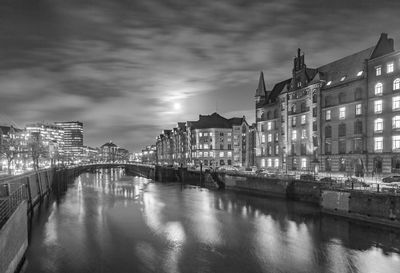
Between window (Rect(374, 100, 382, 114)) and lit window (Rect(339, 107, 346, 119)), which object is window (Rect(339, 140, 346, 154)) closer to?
lit window (Rect(339, 107, 346, 119))

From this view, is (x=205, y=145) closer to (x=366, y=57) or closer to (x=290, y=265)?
(x=366, y=57)

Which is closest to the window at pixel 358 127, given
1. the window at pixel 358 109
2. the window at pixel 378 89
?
the window at pixel 358 109

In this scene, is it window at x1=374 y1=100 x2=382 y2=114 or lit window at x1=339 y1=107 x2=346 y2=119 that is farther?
lit window at x1=339 y1=107 x2=346 y2=119

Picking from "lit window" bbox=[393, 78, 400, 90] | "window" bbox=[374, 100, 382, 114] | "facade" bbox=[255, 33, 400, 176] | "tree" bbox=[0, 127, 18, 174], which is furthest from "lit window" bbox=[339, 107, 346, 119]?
"tree" bbox=[0, 127, 18, 174]

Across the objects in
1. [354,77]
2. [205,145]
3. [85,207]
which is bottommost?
[85,207]

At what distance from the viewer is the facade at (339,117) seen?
6712cm

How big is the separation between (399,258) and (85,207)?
52304 mm

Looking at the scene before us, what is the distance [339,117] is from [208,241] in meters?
50.4

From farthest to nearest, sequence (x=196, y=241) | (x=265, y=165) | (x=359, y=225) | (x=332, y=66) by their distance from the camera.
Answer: (x=265, y=165)
(x=332, y=66)
(x=359, y=225)
(x=196, y=241)

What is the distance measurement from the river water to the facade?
20.5 m

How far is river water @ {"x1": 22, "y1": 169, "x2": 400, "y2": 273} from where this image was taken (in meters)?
32.5

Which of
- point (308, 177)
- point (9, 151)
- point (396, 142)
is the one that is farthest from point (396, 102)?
point (9, 151)

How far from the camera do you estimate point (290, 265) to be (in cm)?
3231

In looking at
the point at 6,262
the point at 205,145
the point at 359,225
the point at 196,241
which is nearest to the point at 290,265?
the point at 196,241
